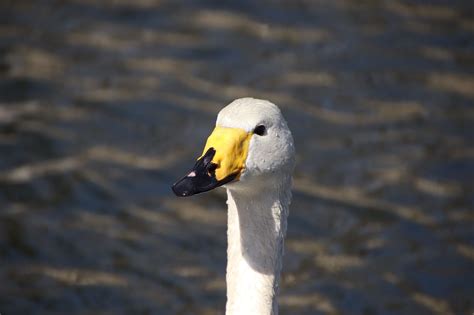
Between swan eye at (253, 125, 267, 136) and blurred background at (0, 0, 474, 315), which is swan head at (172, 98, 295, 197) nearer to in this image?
swan eye at (253, 125, 267, 136)

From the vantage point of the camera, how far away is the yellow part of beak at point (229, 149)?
551cm

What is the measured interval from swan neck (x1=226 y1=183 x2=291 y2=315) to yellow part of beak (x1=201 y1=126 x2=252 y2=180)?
1.23 feet

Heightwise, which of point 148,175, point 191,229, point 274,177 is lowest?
point 274,177

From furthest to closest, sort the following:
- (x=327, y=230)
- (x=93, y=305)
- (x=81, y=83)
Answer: (x=81, y=83)
(x=327, y=230)
(x=93, y=305)

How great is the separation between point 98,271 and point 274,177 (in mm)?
3364

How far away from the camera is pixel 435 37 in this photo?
38.1 feet

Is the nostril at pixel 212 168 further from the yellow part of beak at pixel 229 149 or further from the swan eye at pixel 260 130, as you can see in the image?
the swan eye at pixel 260 130

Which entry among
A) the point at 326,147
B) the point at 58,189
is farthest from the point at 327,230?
the point at 58,189

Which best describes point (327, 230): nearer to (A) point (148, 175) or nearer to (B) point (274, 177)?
(A) point (148, 175)

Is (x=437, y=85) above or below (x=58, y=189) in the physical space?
above

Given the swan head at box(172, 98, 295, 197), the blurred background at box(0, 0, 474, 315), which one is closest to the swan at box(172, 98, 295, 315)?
the swan head at box(172, 98, 295, 197)

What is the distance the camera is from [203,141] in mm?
10031

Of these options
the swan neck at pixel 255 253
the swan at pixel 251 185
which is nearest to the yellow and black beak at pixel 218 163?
the swan at pixel 251 185

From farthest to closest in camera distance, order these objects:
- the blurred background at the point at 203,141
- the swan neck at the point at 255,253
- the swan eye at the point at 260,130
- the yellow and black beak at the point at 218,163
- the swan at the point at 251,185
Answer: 1. the blurred background at the point at 203,141
2. the swan neck at the point at 255,253
3. the swan eye at the point at 260,130
4. the swan at the point at 251,185
5. the yellow and black beak at the point at 218,163
